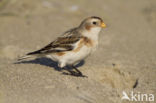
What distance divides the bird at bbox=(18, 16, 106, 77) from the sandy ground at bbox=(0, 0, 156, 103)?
0.96 ft

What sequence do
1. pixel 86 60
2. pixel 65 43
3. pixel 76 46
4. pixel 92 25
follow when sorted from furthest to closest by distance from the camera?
pixel 86 60
pixel 92 25
pixel 65 43
pixel 76 46

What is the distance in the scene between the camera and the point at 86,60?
6418mm

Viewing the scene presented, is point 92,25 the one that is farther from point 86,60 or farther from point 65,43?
point 86,60

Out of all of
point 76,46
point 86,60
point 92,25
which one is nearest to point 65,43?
point 76,46

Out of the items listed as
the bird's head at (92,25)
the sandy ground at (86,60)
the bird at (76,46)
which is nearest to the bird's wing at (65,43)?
the bird at (76,46)

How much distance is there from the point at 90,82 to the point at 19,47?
7.58ft

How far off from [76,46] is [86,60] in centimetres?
125

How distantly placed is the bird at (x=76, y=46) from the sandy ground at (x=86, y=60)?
0.29 meters

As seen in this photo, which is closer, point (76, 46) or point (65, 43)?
point (76, 46)

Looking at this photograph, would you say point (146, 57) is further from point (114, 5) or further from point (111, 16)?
point (114, 5)

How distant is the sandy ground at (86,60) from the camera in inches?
183

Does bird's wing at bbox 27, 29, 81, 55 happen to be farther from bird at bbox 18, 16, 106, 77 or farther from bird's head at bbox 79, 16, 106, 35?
bird's head at bbox 79, 16, 106, 35

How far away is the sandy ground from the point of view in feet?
15.3

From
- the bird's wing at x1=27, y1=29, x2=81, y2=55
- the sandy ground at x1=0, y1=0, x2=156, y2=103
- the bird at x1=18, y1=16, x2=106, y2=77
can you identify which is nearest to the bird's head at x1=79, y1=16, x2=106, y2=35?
the bird at x1=18, y1=16, x2=106, y2=77
